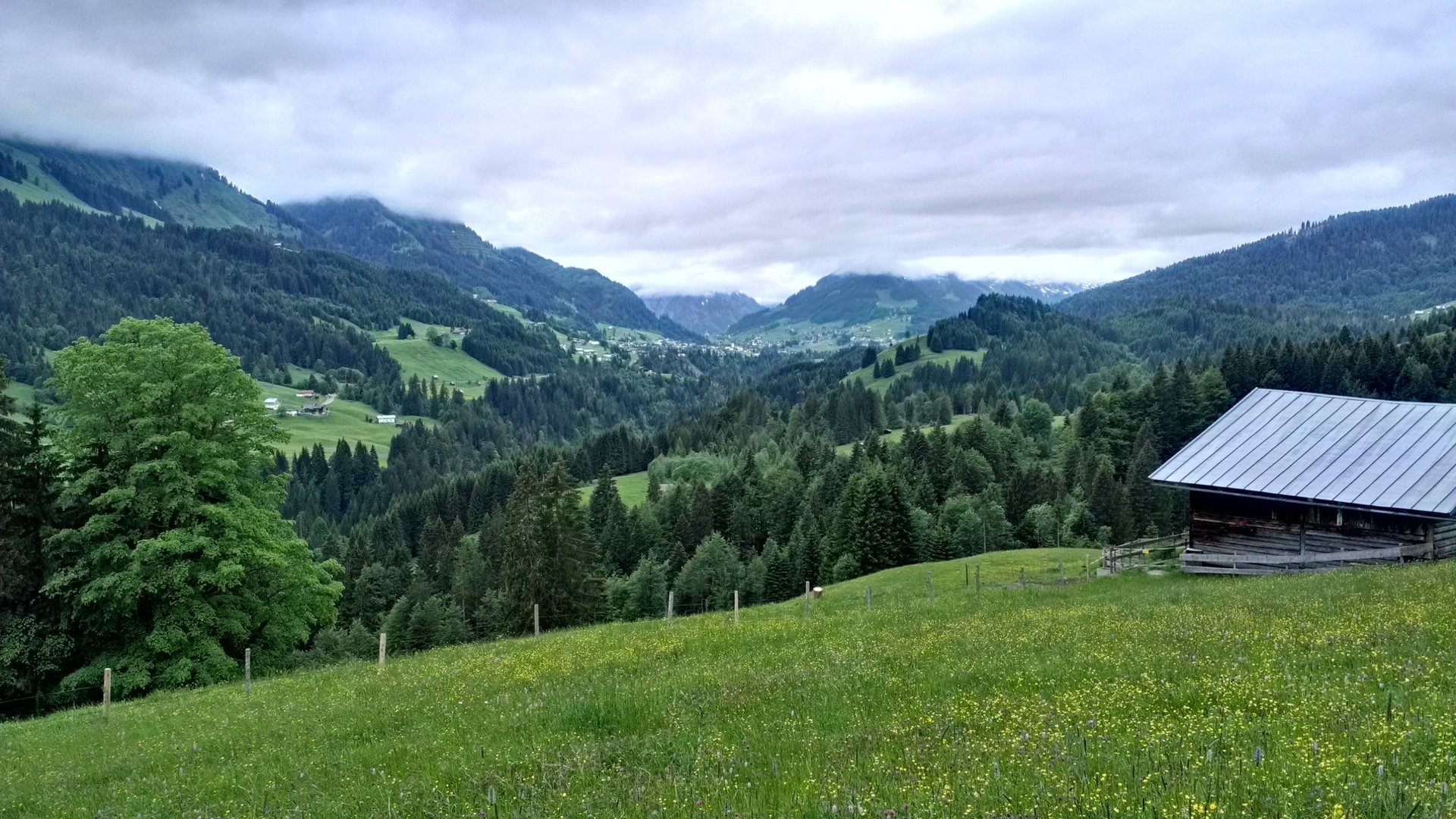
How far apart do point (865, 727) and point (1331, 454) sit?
42.0m

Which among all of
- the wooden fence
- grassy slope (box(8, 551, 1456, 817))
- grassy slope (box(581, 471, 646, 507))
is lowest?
grassy slope (box(581, 471, 646, 507))

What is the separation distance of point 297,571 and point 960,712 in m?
39.4

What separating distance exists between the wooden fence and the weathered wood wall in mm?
2511

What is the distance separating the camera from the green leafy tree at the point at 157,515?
37125 mm

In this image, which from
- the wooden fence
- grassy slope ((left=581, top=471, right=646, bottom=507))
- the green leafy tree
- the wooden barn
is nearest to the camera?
the green leafy tree

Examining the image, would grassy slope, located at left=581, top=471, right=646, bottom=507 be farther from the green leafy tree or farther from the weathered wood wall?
the weathered wood wall

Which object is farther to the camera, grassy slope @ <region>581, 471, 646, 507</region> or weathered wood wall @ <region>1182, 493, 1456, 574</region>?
grassy slope @ <region>581, 471, 646, 507</region>

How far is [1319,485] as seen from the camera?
40.9m

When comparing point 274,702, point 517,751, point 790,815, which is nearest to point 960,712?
point 790,815

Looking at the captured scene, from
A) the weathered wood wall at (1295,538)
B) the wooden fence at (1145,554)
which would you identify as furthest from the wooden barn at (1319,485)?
the wooden fence at (1145,554)

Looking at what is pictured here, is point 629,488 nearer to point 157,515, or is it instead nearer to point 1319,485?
point 157,515

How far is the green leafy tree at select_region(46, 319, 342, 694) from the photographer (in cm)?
3712

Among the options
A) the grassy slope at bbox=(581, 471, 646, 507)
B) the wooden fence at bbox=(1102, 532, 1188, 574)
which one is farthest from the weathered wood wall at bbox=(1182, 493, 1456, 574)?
the grassy slope at bbox=(581, 471, 646, 507)

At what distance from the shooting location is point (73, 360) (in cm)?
3831
